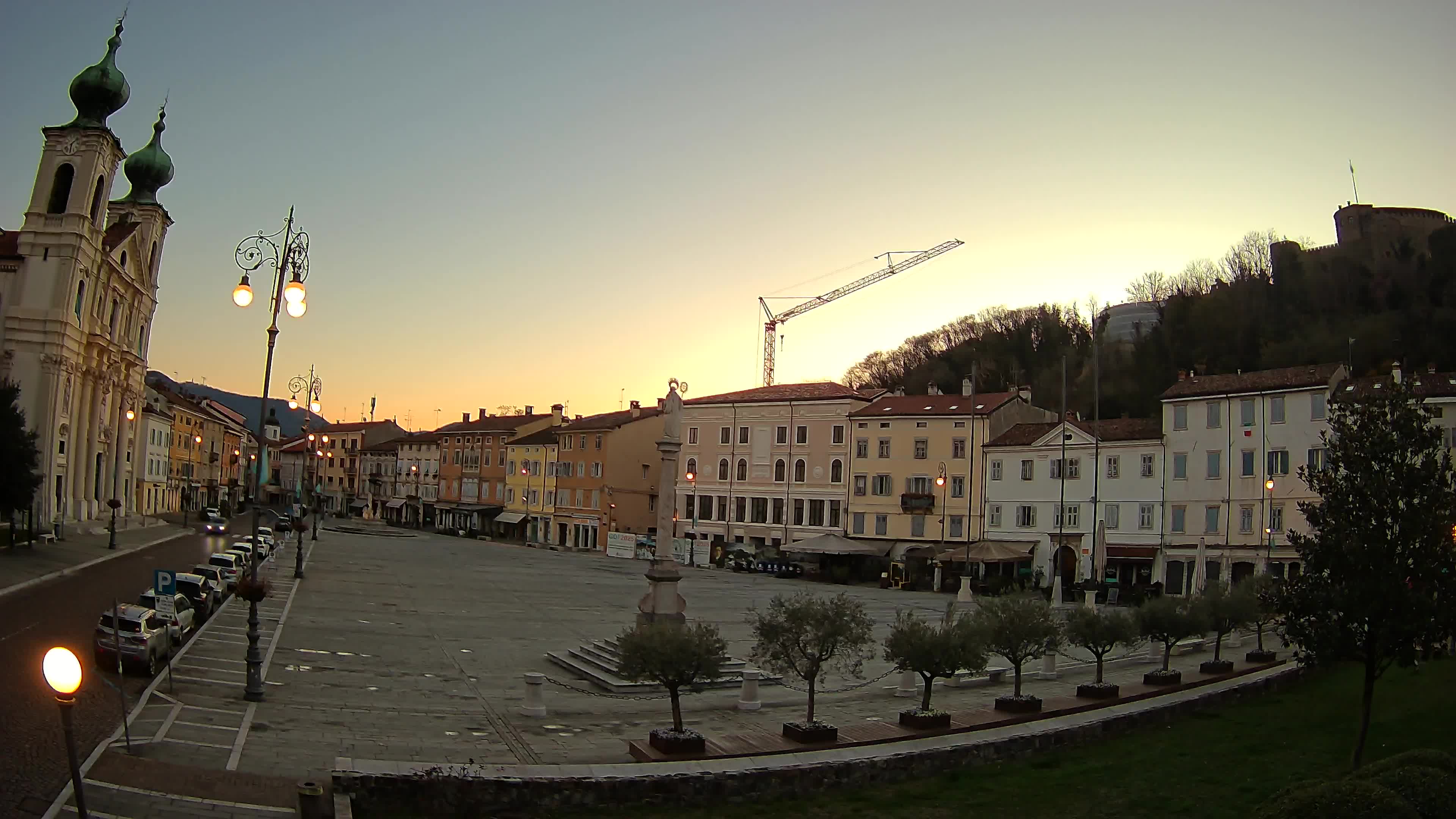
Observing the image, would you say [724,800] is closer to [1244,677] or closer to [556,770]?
[556,770]

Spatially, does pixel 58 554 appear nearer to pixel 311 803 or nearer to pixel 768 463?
pixel 311 803

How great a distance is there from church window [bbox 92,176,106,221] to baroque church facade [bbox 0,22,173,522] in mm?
62

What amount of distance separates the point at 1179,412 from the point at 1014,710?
38.4 meters

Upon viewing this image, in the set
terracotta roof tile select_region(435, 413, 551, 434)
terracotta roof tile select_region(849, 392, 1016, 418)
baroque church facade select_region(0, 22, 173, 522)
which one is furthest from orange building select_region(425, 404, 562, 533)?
terracotta roof tile select_region(849, 392, 1016, 418)

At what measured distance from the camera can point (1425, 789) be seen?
8938mm

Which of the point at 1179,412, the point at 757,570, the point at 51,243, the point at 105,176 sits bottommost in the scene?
the point at 757,570

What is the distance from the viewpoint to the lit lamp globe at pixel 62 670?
23.3 ft

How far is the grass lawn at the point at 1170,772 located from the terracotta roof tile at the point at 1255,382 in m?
30.6

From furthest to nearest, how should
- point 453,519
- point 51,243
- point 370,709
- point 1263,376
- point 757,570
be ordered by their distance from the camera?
point 453,519 → point 757,570 → point 51,243 → point 1263,376 → point 370,709

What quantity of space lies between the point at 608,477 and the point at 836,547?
26644 millimetres

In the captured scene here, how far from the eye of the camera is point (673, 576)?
934 inches

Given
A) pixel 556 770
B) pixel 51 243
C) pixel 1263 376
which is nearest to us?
pixel 556 770

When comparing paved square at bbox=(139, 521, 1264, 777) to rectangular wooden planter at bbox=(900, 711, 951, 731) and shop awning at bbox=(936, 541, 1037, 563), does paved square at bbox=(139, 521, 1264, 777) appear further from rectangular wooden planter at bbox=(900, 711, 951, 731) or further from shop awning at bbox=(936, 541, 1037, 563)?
shop awning at bbox=(936, 541, 1037, 563)

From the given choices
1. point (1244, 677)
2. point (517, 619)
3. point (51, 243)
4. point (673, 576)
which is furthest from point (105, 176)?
point (1244, 677)
